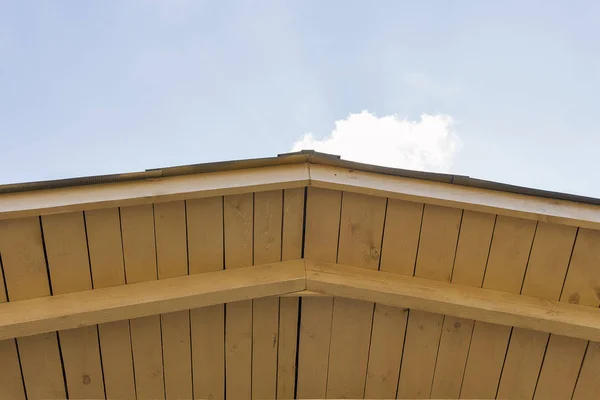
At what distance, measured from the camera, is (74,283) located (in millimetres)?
1499

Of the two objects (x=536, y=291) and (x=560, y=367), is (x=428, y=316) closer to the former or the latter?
(x=536, y=291)

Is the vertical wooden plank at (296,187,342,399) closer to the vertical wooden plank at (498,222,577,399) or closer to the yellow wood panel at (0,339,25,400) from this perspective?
the vertical wooden plank at (498,222,577,399)

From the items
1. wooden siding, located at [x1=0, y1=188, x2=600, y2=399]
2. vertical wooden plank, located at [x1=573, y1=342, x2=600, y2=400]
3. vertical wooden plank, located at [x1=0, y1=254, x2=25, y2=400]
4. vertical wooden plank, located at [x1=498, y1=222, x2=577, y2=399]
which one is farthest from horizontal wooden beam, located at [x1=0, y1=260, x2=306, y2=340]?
vertical wooden plank, located at [x1=573, y1=342, x2=600, y2=400]

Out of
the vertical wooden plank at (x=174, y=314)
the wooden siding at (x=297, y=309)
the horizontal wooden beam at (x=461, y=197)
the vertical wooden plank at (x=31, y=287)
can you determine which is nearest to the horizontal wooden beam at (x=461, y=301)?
the wooden siding at (x=297, y=309)

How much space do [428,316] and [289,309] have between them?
0.48 meters

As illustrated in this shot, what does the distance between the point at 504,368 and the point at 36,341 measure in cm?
157

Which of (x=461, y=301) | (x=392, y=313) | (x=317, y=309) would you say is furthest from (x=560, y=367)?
(x=317, y=309)

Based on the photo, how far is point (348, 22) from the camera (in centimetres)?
633

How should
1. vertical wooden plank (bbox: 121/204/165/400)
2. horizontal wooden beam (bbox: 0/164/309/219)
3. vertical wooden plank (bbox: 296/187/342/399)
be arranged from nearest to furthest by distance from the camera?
horizontal wooden beam (bbox: 0/164/309/219)
vertical wooden plank (bbox: 121/204/165/400)
vertical wooden plank (bbox: 296/187/342/399)

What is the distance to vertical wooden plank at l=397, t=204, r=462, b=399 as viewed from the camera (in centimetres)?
158

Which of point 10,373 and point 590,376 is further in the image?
point 590,376

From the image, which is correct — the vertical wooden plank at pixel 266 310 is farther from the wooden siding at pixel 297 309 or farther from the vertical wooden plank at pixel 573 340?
the vertical wooden plank at pixel 573 340

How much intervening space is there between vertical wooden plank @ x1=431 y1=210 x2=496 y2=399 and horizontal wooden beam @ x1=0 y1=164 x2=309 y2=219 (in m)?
0.57

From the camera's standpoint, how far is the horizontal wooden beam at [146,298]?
1415 millimetres
